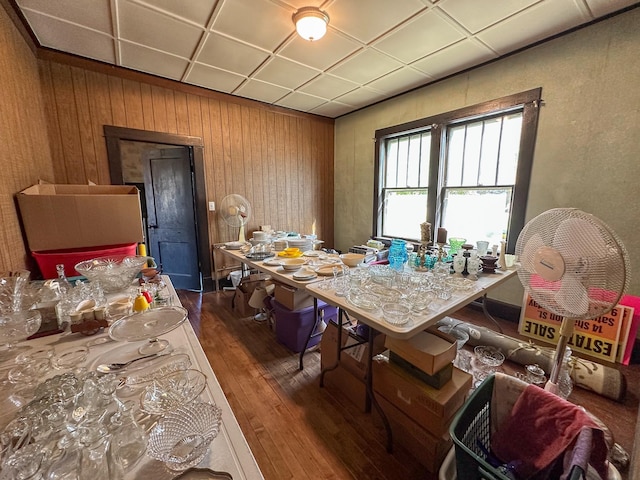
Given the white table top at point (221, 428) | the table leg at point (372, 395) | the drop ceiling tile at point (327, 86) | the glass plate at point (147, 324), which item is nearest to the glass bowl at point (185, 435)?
the white table top at point (221, 428)

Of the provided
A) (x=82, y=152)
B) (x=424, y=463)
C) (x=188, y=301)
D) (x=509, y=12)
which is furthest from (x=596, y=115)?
(x=82, y=152)

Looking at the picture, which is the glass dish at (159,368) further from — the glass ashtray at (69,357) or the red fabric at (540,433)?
the red fabric at (540,433)

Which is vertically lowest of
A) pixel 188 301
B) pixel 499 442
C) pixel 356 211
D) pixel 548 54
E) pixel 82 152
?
pixel 188 301

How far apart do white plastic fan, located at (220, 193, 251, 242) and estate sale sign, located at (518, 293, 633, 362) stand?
331 centimetres

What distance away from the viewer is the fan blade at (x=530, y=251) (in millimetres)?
1200

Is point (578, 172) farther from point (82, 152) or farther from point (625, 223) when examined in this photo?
point (82, 152)

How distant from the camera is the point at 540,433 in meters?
1.03

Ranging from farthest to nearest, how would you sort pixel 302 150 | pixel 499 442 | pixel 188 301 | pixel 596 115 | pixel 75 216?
pixel 302 150 → pixel 188 301 → pixel 596 115 → pixel 75 216 → pixel 499 442

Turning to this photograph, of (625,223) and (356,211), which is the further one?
(356,211)

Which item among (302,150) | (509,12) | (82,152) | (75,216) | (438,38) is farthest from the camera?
(302,150)

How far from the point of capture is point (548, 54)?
229cm

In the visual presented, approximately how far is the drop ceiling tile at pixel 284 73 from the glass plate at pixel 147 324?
2.60 meters

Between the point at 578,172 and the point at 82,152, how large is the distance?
4761mm

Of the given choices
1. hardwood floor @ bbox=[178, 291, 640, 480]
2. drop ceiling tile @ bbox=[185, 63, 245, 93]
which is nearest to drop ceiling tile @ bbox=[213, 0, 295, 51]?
drop ceiling tile @ bbox=[185, 63, 245, 93]
